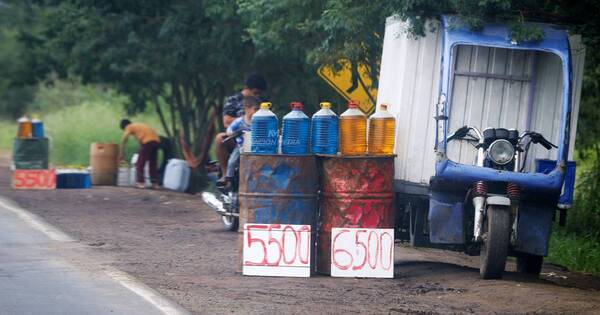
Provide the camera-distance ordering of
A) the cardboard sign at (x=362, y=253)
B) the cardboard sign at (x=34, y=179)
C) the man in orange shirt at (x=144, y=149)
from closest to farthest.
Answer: the cardboard sign at (x=362, y=253) < the cardboard sign at (x=34, y=179) < the man in orange shirt at (x=144, y=149)

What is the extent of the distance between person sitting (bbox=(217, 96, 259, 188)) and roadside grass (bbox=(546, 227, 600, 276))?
4.50m

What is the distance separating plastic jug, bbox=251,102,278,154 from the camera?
1162cm

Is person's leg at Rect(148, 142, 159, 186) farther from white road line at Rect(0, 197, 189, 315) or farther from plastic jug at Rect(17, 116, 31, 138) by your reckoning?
white road line at Rect(0, 197, 189, 315)

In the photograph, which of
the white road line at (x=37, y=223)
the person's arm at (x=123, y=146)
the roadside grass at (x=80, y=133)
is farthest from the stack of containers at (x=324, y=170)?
the roadside grass at (x=80, y=133)

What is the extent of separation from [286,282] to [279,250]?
0.46 meters

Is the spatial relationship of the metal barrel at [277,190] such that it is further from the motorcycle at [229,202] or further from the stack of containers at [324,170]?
the motorcycle at [229,202]

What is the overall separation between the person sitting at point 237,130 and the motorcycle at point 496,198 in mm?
4096

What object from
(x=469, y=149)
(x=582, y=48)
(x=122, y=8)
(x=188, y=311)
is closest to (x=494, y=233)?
(x=469, y=149)

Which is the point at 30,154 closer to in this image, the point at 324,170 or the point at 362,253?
the point at 324,170

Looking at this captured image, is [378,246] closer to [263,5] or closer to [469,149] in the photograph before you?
[469,149]

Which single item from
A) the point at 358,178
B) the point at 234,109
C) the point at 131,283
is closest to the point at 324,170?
the point at 358,178

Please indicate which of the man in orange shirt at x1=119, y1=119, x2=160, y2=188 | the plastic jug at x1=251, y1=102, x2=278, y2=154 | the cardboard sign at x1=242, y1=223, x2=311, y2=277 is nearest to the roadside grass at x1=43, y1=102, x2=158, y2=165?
the man in orange shirt at x1=119, y1=119, x2=160, y2=188

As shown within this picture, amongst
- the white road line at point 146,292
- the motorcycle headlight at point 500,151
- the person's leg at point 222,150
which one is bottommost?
the white road line at point 146,292

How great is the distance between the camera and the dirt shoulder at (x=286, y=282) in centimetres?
982
